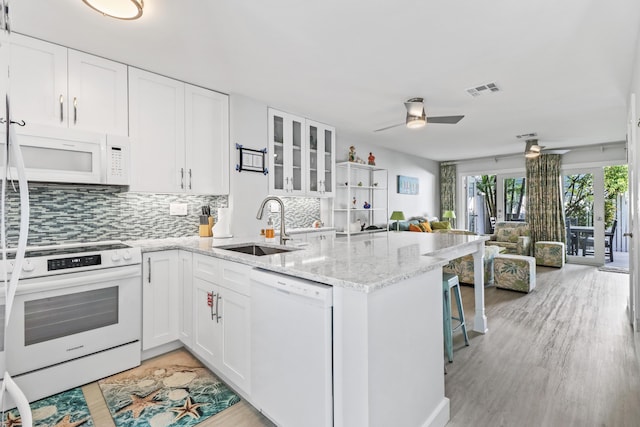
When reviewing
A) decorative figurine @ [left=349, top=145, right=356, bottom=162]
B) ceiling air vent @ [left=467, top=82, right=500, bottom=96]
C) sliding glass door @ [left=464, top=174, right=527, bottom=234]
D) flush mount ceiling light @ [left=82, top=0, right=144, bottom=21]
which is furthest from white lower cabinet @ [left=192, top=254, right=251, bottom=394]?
sliding glass door @ [left=464, top=174, right=527, bottom=234]

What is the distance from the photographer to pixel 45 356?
202cm

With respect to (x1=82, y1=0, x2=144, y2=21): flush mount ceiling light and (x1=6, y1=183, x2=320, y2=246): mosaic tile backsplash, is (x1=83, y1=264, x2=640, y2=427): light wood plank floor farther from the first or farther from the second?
(x1=82, y1=0, x2=144, y2=21): flush mount ceiling light

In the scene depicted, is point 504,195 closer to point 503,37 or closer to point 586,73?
point 586,73

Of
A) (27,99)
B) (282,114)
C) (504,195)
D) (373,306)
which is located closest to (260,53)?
(282,114)

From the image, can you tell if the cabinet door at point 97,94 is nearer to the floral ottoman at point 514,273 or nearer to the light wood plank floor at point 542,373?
the light wood plank floor at point 542,373

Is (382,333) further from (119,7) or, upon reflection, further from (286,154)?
(286,154)

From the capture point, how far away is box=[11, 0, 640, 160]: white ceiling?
2035 millimetres

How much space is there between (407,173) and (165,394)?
253 inches

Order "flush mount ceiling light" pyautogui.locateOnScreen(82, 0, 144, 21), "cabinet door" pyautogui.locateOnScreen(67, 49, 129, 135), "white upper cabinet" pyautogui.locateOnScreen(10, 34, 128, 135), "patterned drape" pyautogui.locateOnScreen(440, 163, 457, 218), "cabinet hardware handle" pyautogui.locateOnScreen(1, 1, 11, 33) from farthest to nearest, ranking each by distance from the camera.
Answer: "patterned drape" pyautogui.locateOnScreen(440, 163, 457, 218) < "cabinet door" pyautogui.locateOnScreen(67, 49, 129, 135) < "white upper cabinet" pyautogui.locateOnScreen(10, 34, 128, 135) < "flush mount ceiling light" pyautogui.locateOnScreen(82, 0, 144, 21) < "cabinet hardware handle" pyautogui.locateOnScreen(1, 1, 11, 33)

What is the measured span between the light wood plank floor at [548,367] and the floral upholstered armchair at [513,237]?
2.39 meters

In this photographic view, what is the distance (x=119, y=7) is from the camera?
5.81 ft

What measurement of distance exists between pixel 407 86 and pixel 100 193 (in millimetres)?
3136

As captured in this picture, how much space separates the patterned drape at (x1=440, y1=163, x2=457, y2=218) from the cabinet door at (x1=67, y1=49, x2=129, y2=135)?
25.1 feet

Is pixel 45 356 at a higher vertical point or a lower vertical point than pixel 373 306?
lower
